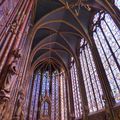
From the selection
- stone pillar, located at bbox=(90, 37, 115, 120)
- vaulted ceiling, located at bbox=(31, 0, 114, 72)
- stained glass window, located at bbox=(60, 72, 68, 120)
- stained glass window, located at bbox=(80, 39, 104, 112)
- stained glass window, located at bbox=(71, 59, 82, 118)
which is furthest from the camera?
stained glass window, located at bbox=(60, 72, 68, 120)

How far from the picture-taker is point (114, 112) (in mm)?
8141

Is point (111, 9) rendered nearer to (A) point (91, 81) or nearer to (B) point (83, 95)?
(A) point (91, 81)

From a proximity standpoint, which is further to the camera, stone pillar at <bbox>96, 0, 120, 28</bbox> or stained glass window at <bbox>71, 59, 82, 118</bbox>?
stained glass window at <bbox>71, 59, 82, 118</bbox>

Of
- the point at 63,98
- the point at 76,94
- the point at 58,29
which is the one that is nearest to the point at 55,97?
the point at 63,98

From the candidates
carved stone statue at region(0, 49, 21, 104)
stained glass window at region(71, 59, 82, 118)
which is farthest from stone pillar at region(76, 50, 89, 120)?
carved stone statue at region(0, 49, 21, 104)

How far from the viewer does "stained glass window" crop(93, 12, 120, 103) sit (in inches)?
345

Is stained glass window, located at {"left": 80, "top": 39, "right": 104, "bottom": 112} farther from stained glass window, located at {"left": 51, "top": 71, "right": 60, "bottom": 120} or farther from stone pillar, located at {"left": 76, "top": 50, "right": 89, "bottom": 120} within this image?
stained glass window, located at {"left": 51, "top": 71, "right": 60, "bottom": 120}

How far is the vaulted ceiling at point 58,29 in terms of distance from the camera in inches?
481

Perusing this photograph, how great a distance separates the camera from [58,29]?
14.9 meters

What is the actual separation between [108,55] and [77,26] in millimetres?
5109

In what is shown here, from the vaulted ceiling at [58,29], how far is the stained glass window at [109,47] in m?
1.15

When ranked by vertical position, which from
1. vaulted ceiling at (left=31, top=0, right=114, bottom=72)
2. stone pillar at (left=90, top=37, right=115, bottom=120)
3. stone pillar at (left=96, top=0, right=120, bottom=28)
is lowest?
stone pillar at (left=90, top=37, right=115, bottom=120)

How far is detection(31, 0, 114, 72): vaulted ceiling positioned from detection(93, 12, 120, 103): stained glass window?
1.15 meters

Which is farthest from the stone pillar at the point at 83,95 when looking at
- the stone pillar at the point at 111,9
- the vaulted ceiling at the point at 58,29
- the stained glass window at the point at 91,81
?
the stone pillar at the point at 111,9
